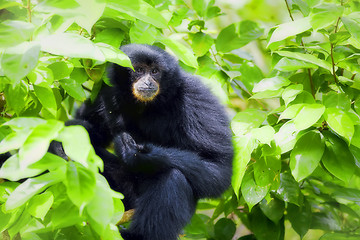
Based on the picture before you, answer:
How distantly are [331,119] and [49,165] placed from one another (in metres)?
1.94

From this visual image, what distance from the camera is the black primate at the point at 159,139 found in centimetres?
373

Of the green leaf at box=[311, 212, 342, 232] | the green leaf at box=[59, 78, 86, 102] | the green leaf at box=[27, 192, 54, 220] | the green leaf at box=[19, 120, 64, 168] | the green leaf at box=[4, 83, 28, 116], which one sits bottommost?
the green leaf at box=[311, 212, 342, 232]

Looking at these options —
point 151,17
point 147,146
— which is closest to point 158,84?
point 147,146

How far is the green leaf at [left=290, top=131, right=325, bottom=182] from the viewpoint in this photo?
320 cm

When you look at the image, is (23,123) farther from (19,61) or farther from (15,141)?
(19,61)

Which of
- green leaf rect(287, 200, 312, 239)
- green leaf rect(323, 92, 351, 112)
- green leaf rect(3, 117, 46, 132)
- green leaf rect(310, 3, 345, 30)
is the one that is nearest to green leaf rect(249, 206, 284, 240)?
green leaf rect(287, 200, 312, 239)

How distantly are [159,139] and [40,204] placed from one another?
215cm

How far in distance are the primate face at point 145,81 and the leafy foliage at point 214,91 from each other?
1.29 ft

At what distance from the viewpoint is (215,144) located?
4.23m

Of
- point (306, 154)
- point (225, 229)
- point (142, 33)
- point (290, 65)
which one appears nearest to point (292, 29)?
point (290, 65)

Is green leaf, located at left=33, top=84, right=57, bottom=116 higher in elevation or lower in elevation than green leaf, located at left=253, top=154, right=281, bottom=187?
higher

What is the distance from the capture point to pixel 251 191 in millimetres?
3627

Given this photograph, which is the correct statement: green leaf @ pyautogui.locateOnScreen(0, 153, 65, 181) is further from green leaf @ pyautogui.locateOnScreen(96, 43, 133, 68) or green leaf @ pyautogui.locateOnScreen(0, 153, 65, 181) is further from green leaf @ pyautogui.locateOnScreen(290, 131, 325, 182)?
green leaf @ pyautogui.locateOnScreen(290, 131, 325, 182)

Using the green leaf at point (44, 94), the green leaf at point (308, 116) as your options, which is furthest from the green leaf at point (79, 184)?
the green leaf at point (308, 116)
